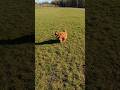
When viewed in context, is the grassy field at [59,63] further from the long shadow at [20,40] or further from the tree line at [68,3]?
the tree line at [68,3]

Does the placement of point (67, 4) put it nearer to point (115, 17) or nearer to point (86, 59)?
point (115, 17)

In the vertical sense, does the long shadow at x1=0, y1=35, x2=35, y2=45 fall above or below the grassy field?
above

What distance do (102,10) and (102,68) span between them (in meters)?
9.87

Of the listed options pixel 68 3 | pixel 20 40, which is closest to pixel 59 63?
pixel 20 40

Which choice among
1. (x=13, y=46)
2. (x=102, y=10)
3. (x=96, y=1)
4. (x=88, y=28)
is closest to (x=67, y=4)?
(x=96, y=1)

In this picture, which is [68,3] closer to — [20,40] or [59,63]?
[20,40]

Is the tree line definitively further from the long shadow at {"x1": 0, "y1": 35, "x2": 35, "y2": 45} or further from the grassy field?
the long shadow at {"x1": 0, "y1": 35, "x2": 35, "y2": 45}

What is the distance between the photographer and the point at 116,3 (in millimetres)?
20766

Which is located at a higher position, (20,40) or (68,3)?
(68,3)

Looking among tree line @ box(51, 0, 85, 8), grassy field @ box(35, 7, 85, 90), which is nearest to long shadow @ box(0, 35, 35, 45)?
grassy field @ box(35, 7, 85, 90)

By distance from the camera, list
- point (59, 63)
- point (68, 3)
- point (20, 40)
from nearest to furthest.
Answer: point (59, 63) < point (20, 40) < point (68, 3)

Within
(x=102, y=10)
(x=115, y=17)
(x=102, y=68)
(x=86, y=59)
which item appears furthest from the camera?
(x=102, y=10)

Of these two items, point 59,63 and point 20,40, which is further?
point 20,40

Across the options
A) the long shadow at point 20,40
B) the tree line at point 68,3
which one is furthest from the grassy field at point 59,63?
the tree line at point 68,3
